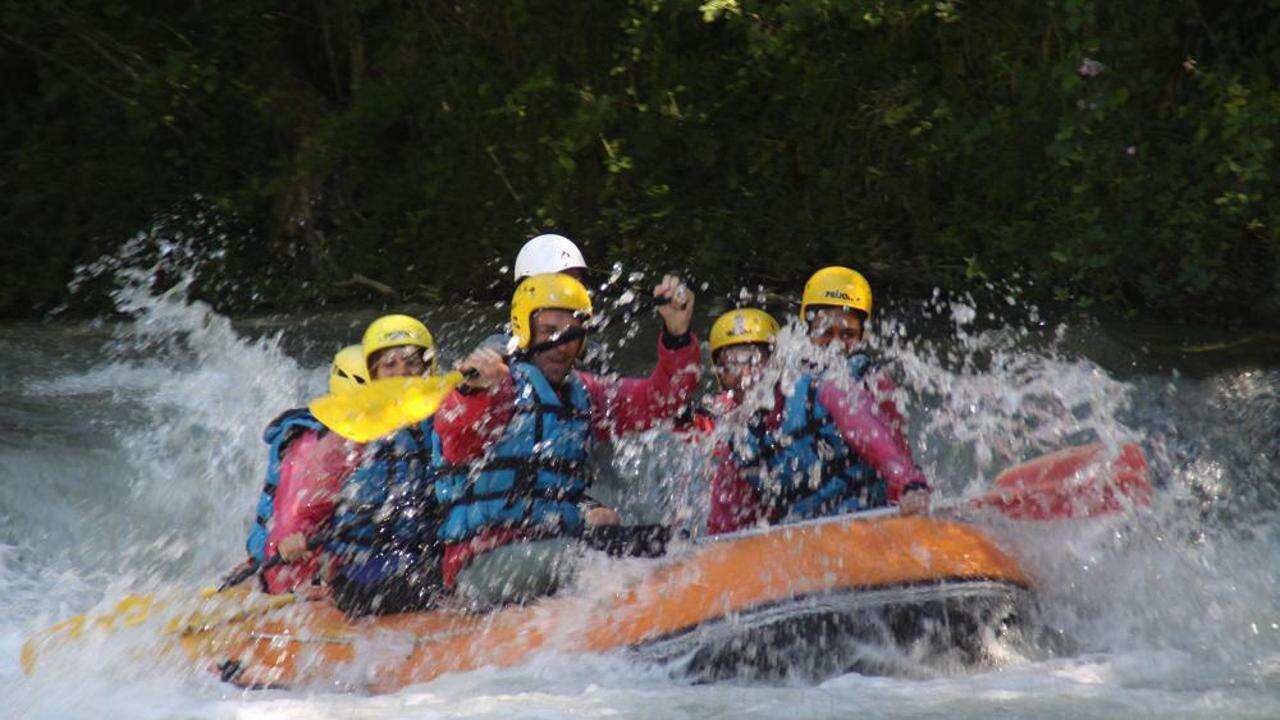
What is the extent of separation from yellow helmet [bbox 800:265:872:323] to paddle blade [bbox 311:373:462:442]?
54.1 inches

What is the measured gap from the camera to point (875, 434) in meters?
4.27

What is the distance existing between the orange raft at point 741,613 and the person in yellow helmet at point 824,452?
25 cm

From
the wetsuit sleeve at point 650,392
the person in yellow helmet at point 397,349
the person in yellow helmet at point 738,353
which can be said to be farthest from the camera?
the person in yellow helmet at point 397,349

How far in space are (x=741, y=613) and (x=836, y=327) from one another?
1.27 m

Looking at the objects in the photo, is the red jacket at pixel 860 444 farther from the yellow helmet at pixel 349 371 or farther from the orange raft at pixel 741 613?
the yellow helmet at pixel 349 371

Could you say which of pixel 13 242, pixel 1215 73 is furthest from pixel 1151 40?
pixel 13 242

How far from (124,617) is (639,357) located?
338 centimetres

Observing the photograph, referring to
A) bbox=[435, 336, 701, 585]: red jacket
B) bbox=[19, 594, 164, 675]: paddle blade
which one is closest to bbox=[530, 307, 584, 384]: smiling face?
bbox=[435, 336, 701, 585]: red jacket

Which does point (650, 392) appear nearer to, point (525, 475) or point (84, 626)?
point (525, 475)

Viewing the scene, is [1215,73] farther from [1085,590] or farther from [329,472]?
[329,472]

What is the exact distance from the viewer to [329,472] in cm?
447

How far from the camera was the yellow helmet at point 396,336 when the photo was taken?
16.0 feet

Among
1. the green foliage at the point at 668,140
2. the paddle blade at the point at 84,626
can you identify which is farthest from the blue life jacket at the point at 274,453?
the green foliage at the point at 668,140

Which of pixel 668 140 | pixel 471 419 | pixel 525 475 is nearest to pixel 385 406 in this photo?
pixel 471 419
